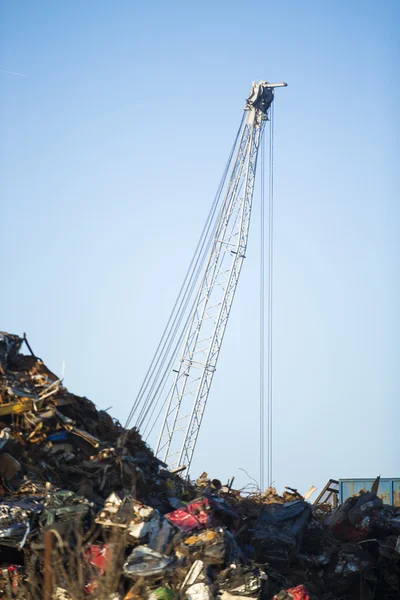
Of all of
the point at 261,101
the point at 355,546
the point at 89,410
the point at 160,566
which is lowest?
the point at 160,566

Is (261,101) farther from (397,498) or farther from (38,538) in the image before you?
(38,538)

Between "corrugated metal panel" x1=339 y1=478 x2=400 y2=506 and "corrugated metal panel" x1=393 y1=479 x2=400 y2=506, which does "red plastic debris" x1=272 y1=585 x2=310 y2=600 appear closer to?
"corrugated metal panel" x1=339 y1=478 x2=400 y2=506

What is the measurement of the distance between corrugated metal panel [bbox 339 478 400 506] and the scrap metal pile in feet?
17.2

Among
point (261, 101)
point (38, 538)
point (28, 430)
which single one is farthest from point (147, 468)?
point (261, 101)

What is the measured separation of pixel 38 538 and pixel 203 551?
208 centimetres

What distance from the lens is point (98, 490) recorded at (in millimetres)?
11086

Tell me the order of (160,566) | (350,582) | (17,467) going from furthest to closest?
(350,582) → (17,467) → (160,566)

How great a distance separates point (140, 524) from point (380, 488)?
11.1m

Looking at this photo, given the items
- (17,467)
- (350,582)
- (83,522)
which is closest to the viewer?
(83,522)

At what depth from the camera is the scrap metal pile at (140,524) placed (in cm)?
929

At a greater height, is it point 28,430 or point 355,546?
point 28,430

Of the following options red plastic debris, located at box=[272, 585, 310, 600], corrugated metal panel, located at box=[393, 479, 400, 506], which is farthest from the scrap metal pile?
corrugated metal panel, located at box=[393, 479, 400, 506]

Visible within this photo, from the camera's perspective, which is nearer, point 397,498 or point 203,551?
point 203,551

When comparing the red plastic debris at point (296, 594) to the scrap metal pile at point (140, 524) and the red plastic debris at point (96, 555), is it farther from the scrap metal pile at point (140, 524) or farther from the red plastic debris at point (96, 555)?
the red plastic debris at point (96, 555)
